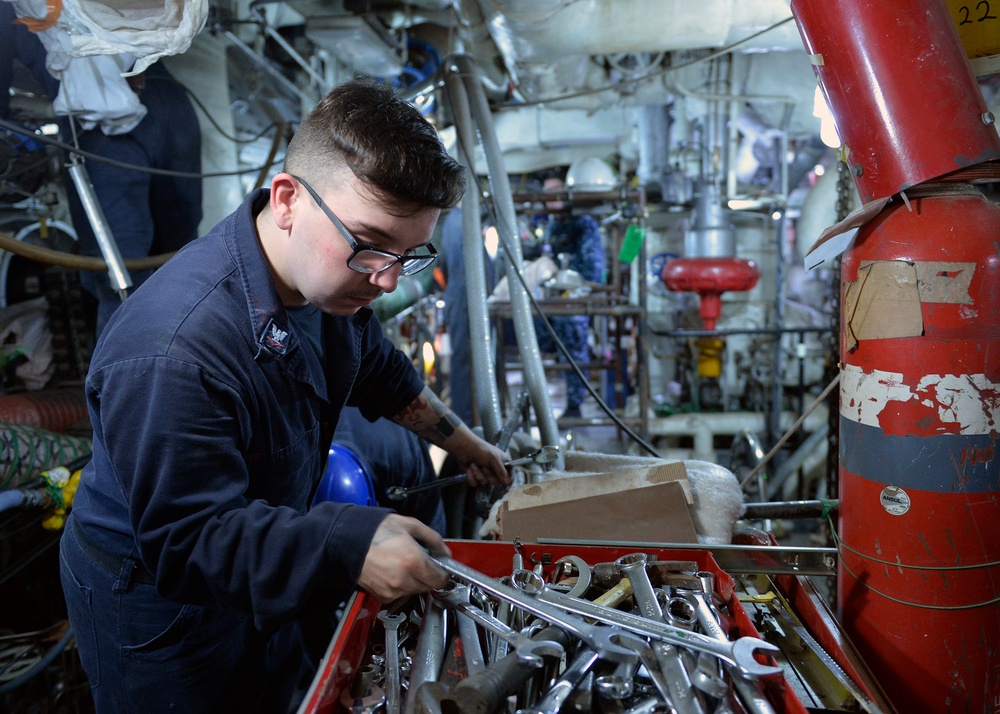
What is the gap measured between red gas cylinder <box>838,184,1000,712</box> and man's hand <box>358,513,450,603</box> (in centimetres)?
83

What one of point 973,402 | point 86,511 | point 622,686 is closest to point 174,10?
point 86,511

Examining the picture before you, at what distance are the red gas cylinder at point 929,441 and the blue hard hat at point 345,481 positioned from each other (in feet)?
4.84

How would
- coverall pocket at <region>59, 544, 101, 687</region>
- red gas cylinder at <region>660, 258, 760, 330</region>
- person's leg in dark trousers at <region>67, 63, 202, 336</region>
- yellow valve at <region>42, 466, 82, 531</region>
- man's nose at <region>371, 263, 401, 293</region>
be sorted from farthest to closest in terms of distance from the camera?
red gas cylinder at <region>660, 258, 760, 330</region>, person's leg in dark trousers at <region>67, 63, 202, 336</region>, yellow valve at <region>42, 466, 82, 531</region>, coverall pocket at <region>59, 544, 101, 687</region>, man's nose at <region>371, 263, 401, 293</region>

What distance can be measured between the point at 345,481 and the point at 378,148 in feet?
4.22

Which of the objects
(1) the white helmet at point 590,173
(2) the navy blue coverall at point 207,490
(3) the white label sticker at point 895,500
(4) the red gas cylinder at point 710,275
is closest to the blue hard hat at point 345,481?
(2) the navy blue coverall at point 207,490

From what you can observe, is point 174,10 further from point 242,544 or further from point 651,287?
point 651,287

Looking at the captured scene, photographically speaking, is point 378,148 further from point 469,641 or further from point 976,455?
point 976,455

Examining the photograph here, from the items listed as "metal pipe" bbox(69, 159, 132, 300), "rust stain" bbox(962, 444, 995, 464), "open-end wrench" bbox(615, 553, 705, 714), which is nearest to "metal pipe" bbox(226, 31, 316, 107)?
"metal pipe" bbox(69, 159, 132, 300)

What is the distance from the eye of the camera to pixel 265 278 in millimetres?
1238

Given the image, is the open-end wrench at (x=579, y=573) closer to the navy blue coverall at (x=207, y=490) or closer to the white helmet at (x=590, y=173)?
the navy blue coverall at (x=207, y=490)

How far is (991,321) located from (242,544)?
1.30 m

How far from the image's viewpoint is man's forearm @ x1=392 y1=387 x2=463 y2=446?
1854 mm

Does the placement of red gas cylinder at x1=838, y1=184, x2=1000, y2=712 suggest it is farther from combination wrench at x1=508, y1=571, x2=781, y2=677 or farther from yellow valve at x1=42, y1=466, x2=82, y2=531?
yellow valve at x1=42, y1=466, x2=82, y2=531

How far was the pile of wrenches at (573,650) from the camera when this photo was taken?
0.87 metres
